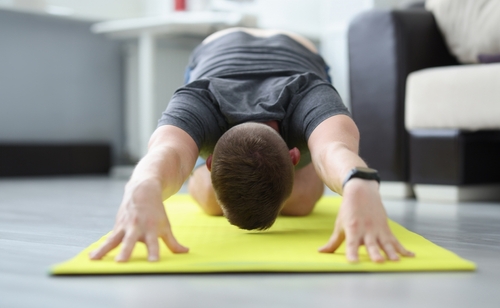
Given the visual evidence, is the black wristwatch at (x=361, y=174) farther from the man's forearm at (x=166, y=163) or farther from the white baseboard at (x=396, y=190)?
the white baseboard at (x=396, y=190)

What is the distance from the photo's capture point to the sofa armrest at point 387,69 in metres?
2.47

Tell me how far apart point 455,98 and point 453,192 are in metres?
0.36

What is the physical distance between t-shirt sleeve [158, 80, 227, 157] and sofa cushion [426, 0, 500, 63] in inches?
55.7

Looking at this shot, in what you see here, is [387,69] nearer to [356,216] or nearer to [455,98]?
[455,98]

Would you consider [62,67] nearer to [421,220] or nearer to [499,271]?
[421,220]

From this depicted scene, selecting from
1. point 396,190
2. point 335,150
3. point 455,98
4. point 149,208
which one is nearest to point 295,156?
point 335,150

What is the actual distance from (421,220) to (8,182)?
2.39 m

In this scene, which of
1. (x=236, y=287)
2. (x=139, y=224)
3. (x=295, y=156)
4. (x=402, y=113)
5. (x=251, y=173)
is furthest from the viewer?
(x=402, y=113)

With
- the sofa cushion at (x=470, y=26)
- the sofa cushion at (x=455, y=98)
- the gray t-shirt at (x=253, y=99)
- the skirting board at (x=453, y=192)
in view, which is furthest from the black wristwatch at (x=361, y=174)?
the sofa cushion at (x=470, y=26)

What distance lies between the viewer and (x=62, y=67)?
3990 mm

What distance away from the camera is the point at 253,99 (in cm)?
155

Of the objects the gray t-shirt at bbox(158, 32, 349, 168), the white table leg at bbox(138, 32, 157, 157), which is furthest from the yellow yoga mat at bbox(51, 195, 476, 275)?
the white table leg at bbox(138, 32, 157, 157)

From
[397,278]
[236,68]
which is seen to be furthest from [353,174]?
[236,68]

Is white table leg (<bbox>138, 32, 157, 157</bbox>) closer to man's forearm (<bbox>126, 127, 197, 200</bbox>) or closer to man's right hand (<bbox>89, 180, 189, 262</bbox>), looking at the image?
man's forearm (<bbox>126, 127, 197, 200</bbox>)
